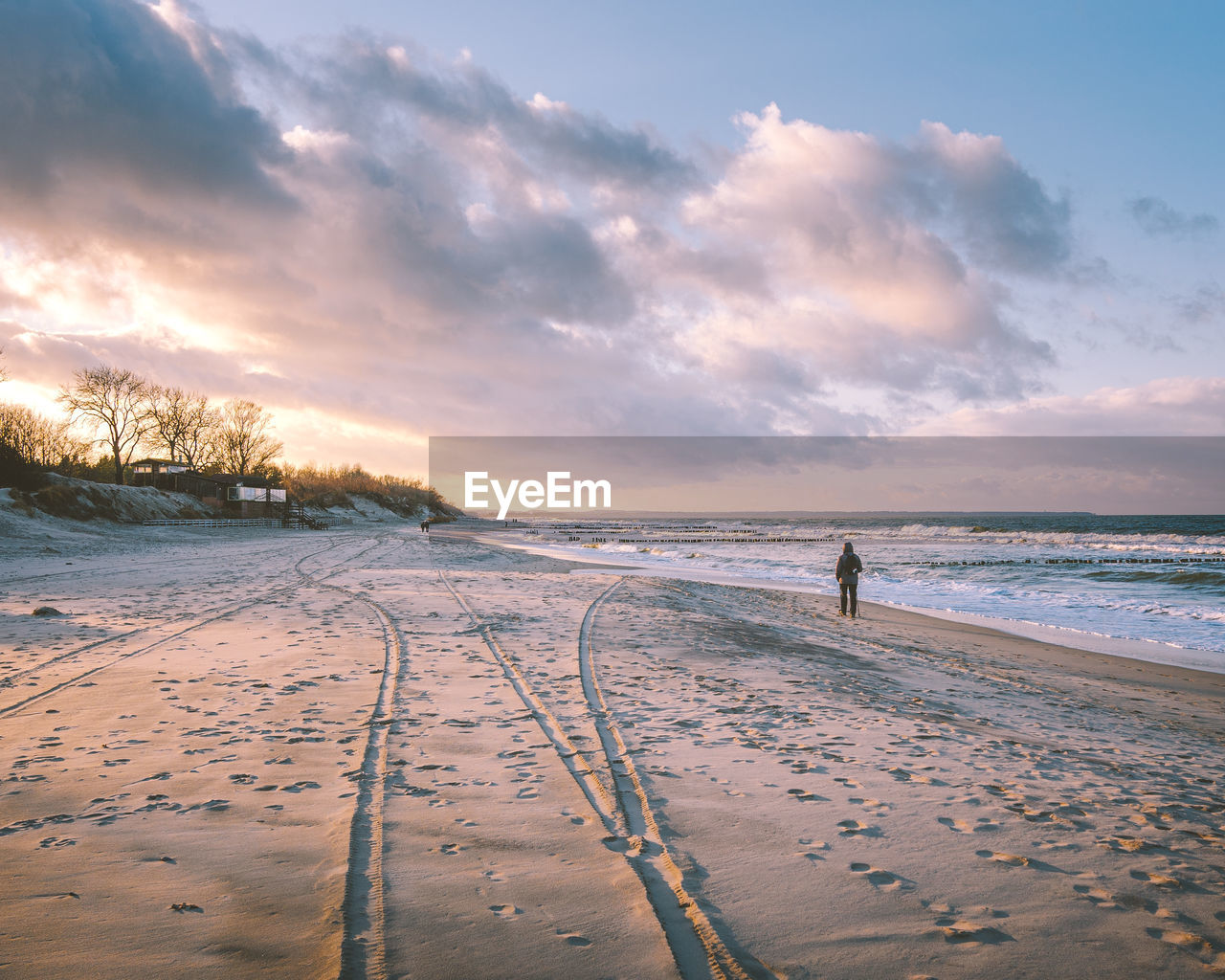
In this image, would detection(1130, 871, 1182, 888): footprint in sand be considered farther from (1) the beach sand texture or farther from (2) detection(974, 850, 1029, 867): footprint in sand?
(2) detection(974, 850, 1029, 867): footprint in sand

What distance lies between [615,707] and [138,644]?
7.38 meters

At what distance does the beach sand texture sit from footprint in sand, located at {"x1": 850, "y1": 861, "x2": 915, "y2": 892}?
2 cm

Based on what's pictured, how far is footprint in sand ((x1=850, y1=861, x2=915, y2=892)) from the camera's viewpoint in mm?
3672

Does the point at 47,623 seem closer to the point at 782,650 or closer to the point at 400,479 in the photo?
the point at 782,650

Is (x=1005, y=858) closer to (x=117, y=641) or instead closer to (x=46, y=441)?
(x=117, y=641)

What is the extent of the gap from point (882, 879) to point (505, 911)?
7.00 ft

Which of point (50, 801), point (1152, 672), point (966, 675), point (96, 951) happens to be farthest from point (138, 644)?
point (1152, 672)

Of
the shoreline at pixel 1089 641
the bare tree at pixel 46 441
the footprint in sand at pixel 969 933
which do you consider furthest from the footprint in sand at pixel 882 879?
the bare tree at pixel 46 441

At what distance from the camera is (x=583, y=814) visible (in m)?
4.44

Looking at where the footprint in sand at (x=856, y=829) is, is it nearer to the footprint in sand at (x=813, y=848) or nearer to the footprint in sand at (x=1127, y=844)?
the footprint in sand at (x=813, y=848)


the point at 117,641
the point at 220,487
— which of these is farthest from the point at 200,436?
the point at 117,641

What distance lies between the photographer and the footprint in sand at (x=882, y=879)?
3.67 meters

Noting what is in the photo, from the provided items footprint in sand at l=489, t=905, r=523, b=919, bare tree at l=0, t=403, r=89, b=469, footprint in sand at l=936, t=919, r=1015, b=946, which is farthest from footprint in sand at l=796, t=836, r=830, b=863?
bare tree at l=0, t=403, r=89, b=469

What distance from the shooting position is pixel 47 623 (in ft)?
35.9
